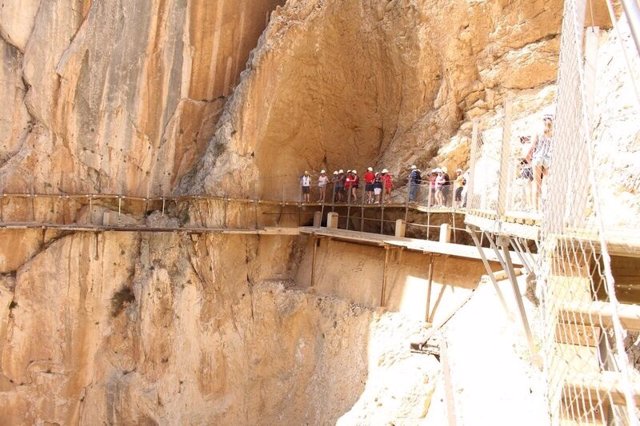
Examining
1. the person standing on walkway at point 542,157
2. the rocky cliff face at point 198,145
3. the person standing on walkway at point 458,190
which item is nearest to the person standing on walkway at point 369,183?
the rocky cliff face at point 198,145

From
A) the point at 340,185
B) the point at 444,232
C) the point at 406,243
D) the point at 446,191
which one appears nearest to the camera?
the point at 444,232

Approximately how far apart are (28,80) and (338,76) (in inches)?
366

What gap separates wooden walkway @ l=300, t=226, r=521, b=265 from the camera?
11797mm

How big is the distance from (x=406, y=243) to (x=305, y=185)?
5269mm

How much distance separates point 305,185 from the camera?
700 inches

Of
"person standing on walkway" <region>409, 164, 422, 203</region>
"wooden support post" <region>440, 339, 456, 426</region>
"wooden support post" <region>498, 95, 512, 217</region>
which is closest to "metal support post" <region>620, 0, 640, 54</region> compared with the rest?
"wooden support post" <region>498, 95, 512, 217</region>

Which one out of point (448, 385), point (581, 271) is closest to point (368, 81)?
point (448, 385)

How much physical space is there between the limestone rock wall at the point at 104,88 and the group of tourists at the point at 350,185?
12.0ft

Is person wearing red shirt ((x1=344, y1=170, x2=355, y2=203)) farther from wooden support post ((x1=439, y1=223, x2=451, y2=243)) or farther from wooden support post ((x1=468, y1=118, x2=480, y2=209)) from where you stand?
wooden support post ((x1=468, y1=118, x2=480, y2=209))

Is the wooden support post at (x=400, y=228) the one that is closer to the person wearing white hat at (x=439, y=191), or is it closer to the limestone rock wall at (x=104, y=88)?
the person wearing white hat at (x=439, y=191)

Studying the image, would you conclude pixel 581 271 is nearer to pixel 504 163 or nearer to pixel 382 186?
pixel 504 163

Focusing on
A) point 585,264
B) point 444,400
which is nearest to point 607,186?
point 585,264

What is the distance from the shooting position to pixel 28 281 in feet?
54.9

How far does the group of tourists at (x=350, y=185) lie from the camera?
1574 centimetres
